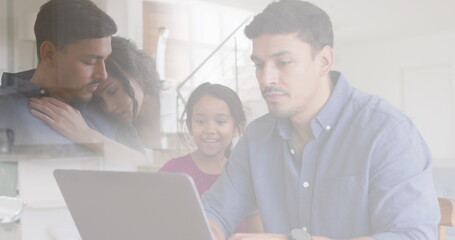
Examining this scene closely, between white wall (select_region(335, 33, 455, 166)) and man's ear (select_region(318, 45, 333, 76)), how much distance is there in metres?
0.02

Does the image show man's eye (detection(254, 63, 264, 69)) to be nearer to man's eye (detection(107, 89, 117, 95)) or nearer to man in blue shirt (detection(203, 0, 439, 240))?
man in blue shirt (detection(203, 0, 439, 240))

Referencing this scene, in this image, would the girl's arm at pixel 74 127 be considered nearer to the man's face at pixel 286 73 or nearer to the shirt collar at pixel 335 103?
the man's face at pixel 286 73

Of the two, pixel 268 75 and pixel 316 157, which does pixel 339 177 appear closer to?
pixel 316 157

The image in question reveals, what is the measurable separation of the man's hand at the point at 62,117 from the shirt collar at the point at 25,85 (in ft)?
0.07

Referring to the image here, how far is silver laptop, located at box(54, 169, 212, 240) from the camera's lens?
1.24m

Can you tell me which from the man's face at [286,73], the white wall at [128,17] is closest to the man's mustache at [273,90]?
the man's face at [286,73]

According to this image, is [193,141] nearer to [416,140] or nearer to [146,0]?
[146,0]

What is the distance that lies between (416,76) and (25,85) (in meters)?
1.37

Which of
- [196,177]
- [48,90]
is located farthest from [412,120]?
[48,90]

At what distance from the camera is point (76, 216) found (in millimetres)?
1526

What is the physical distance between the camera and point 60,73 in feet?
6.08

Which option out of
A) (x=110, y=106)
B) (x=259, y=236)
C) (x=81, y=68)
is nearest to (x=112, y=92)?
(x=110, y=106)

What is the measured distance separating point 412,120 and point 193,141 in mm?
636

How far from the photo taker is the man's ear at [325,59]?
4.06 ft
